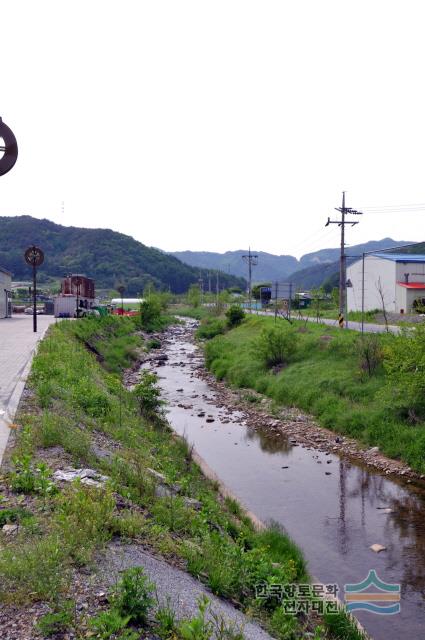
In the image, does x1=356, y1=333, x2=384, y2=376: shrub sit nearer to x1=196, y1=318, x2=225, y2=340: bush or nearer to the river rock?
the river rock

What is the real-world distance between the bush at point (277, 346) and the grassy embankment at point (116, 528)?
555 inches

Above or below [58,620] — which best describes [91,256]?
above

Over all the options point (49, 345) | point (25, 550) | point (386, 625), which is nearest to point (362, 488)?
point (386, 625)

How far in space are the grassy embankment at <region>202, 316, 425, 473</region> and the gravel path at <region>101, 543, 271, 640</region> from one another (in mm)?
10022

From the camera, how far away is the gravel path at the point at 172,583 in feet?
18.3

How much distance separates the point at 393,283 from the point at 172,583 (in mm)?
43492

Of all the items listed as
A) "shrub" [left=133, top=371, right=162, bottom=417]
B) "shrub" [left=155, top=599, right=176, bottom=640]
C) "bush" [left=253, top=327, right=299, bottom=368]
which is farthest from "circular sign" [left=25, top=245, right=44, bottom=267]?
"shrub" [left=155, top=599, right=176, bottom=640]

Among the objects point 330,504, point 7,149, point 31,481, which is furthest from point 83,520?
point 330,504

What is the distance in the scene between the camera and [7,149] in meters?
9.71

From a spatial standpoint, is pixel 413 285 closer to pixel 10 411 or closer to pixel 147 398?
pixel 147 398

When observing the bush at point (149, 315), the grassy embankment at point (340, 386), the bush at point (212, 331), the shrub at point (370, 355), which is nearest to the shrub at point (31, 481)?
the grassy embankment at point (340, 386)

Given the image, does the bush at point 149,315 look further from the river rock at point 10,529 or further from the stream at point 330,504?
the river rock at point 10,529

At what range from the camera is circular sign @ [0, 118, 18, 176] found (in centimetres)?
969

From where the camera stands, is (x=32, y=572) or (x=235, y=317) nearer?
(x=32, y=572)
